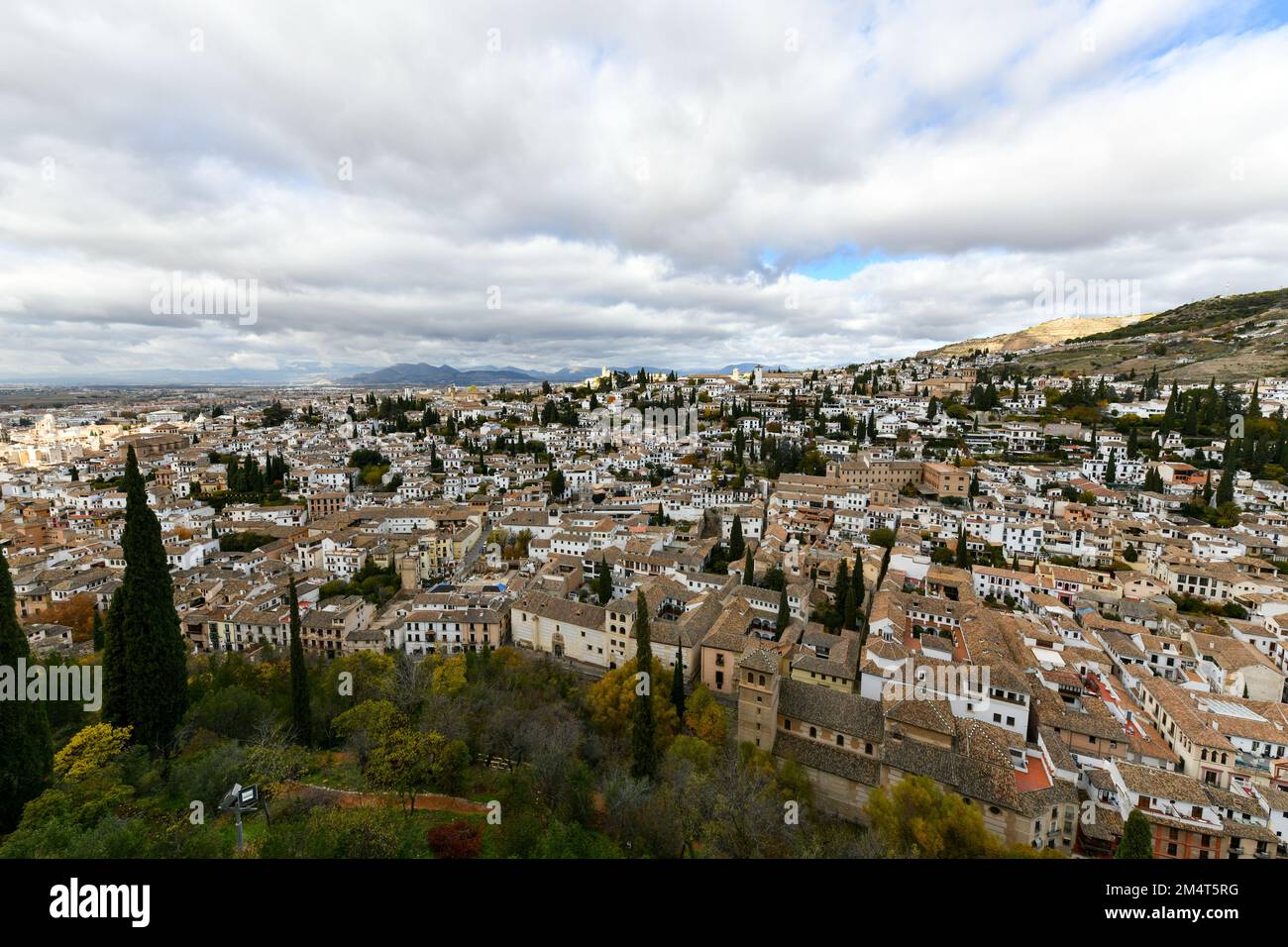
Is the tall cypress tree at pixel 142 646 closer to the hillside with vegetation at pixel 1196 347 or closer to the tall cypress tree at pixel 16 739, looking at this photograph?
the tall cypress tree at pixel 16 739

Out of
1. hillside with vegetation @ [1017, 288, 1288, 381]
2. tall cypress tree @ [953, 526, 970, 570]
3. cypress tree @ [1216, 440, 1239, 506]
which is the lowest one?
tall cypress tree @ [953, 526, 970, 570]

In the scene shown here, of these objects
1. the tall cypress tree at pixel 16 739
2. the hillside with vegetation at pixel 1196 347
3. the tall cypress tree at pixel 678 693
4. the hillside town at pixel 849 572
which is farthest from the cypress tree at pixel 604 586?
the hillside with vegetation at pixel 1196 347

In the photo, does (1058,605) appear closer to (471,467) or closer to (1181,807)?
(1181,807)

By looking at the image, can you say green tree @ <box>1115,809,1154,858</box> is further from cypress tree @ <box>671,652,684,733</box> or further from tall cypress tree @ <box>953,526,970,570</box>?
tall cypress tree @ <box>953,526,970,570</box>

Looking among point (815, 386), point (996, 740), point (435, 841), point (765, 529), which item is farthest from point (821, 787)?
point (815, 386)

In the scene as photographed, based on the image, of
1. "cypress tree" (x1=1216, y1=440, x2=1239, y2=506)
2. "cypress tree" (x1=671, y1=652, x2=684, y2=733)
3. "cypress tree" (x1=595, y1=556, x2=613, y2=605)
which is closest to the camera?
"cypress tree" (x1=671, y1=652, x2=684, y2=733)

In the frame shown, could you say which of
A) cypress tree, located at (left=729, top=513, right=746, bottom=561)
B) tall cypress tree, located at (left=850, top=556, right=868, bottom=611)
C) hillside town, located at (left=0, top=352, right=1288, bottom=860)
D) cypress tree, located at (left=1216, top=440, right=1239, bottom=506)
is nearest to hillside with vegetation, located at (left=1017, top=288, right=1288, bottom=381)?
hillside town, located at (left=0, top=352, right=1288, bottom=860)
